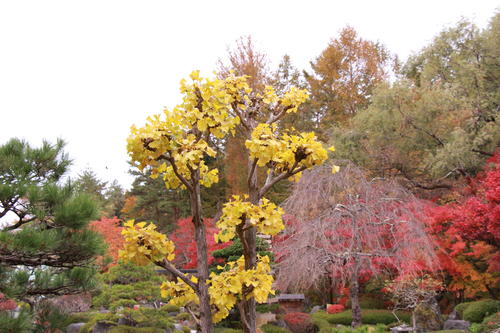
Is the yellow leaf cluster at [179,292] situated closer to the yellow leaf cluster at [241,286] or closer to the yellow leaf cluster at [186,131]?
the yellow leaf cluster at [241,286]

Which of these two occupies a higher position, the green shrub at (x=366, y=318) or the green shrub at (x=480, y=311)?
the green shrub at (x=480, y=311)

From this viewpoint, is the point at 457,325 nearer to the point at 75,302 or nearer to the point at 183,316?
the point at 183,316

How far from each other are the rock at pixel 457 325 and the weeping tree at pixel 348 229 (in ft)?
3.97

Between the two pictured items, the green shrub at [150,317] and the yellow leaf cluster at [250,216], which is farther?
the green shrub at [150,317]

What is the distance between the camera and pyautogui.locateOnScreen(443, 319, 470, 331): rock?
8312 millimetres

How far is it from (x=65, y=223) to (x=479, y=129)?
10675 millimetres

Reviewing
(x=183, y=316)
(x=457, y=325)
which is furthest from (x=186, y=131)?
(x=183, y=316)

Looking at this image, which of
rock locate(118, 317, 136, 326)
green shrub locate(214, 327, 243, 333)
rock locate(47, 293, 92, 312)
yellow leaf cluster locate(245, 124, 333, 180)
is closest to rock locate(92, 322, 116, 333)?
rock locate(118, 317, 136, 326)

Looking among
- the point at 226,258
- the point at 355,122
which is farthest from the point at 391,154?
the point at 226,258

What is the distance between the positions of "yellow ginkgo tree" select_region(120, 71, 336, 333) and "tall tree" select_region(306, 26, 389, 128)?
14539mm

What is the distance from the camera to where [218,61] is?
16500 mm

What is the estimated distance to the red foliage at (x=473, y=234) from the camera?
23.9 ft

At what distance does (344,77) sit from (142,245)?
16.7 metres

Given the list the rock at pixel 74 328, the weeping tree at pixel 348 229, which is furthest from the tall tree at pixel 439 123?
the rock at pixel 74 328
